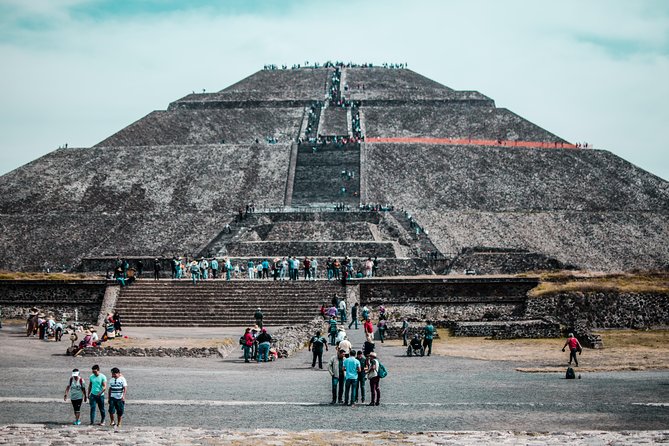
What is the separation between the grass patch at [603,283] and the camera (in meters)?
37.6

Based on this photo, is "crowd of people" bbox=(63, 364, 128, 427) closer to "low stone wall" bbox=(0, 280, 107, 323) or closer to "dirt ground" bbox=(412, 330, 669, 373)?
"dirt ground" bbox=(412, 330, 669, 373)

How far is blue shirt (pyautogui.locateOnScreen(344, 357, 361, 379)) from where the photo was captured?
20203 millimetres

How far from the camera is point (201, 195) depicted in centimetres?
6278

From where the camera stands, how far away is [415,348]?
28.8 meters

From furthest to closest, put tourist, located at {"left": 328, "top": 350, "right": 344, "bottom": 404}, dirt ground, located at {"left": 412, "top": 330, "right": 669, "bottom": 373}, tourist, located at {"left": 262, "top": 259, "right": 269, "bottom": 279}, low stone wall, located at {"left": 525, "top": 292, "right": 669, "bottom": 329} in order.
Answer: tourist, located at {"left": 262, "top": 259, "right": 269, "bottom": 279} < low stone wall, located at {"left": 525, "top": 292, "right": 669, "bottom": 329} < dirt ground, located at {"left": 412, "top": 330, "right": 669, "bottom": 373} < tourist, located at {"left": 328, "top": 350, "right": 344, "bottom": 404}

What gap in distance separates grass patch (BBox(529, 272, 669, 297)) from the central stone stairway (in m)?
7.73

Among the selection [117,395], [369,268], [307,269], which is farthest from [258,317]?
[117,395]

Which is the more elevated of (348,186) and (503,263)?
(348,186)

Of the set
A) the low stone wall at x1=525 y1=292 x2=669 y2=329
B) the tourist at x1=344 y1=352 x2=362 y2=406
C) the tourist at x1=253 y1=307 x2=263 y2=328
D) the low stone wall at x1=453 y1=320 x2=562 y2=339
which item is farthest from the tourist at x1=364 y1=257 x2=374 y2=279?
the tourist at x1=344 y1=352 x2=362 y2=406

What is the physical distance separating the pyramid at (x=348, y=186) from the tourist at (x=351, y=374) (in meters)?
27.3

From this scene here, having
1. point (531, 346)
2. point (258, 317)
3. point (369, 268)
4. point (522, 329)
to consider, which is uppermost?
point (369, 268)

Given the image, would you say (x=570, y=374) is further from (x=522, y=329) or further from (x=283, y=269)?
(x=283, y=269)

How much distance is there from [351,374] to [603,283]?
825 inches

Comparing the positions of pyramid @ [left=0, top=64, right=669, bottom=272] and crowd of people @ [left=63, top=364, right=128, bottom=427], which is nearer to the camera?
crowd of people @ [left=63, top=364, right=128, bottom=427]
